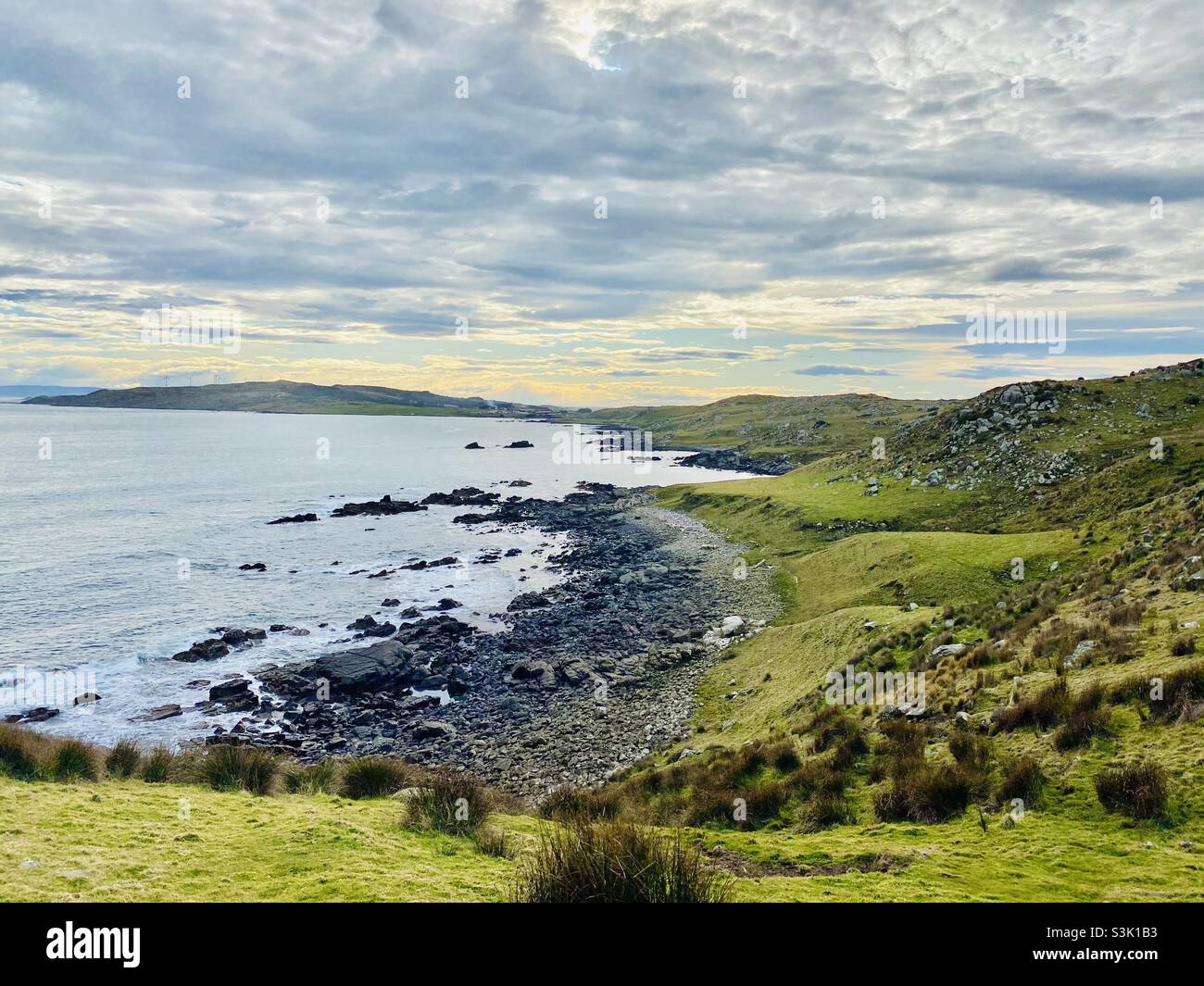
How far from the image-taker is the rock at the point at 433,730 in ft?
98.2

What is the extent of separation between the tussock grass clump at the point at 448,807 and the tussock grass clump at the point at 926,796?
845 cm

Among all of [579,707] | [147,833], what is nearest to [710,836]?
[147,833]

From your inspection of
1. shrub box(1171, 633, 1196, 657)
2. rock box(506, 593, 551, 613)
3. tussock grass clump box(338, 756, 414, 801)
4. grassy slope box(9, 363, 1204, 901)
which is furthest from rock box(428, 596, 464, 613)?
shrub box(1171, 633, 1196, 657)

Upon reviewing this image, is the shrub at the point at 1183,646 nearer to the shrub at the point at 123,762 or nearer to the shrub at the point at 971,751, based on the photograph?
the shrub at the point at 971,751

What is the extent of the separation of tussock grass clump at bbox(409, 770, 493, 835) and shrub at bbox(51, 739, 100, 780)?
348 inches

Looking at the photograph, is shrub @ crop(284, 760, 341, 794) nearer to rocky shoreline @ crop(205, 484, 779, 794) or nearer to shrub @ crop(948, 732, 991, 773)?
rocky shoreline @ crop(205, 484, 779, 794)

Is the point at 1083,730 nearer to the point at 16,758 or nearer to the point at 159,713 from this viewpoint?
the point at 16,758

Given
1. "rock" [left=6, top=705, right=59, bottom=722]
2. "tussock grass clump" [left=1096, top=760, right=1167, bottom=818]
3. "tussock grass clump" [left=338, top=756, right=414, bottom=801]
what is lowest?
"rock" [left=6, top=705, right=59, bottom=722]

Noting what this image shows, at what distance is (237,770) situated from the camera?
A: 16859 mm

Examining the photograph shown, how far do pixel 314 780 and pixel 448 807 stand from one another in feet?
18.1

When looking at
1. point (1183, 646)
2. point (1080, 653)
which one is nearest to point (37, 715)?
point (1080, 653)

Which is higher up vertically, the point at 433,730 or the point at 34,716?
the point at 34,716

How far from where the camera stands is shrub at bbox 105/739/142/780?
54.2 ft

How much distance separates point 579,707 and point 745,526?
41.0 m
